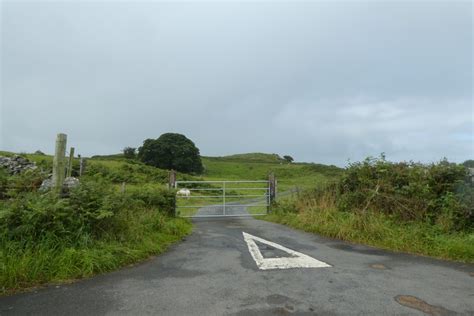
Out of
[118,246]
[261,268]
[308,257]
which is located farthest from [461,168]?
[118,246]

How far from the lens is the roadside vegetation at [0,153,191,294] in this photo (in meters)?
4.41

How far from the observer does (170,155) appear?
5484 centimetres

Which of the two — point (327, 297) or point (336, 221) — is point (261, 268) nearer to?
point (327, 297)

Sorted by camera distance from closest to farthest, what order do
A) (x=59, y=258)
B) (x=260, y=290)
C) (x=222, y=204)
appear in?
(x=260, y=290) < (x=59, y=258) < (x=222, y=204)

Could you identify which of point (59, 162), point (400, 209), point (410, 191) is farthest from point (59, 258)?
point (410, 191)

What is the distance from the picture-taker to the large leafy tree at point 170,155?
177 feet

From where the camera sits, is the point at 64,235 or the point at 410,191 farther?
the point at 410,191

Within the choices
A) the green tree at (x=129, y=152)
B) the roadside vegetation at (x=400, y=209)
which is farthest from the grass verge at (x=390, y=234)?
the green tree at (x=129, y=152)

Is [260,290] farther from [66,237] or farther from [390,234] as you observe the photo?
[390,234]

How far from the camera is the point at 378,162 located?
9.42 meters

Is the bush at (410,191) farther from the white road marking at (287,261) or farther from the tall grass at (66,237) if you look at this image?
the tall grass at (66,237)

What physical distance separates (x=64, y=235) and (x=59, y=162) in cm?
173

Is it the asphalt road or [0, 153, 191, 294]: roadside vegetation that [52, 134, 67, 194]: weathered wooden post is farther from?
the asphalt road

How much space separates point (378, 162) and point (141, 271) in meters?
7.49
